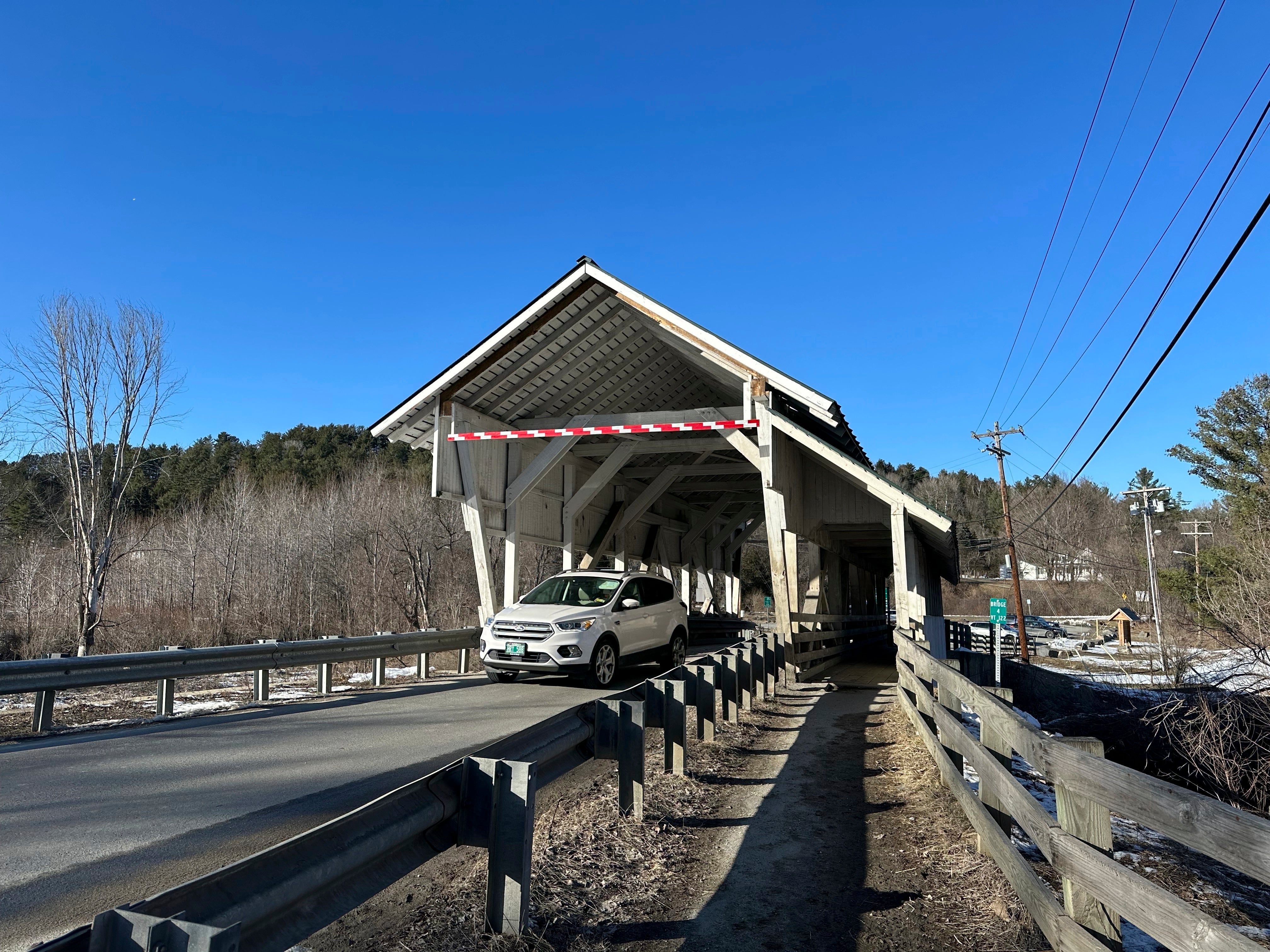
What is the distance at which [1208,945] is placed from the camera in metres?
2.12

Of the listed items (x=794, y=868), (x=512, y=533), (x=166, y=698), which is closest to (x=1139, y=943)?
(x=794, y=868)

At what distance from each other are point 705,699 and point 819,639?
926 cm

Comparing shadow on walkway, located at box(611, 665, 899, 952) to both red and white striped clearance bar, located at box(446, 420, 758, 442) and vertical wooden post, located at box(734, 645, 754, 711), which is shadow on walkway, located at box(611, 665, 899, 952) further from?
red and white striped clearance bar, located at box(446, 420, 758, 442)

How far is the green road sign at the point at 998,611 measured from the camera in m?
23.7

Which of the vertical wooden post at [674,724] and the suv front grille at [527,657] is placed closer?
the vertical wooden post at [674,724]

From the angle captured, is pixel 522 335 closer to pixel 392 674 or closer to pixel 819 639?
pixel 392 674

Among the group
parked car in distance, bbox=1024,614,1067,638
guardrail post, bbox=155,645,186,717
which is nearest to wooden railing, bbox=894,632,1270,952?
guardrail post, bbox=155,645,186,717

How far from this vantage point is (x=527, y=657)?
11.9m

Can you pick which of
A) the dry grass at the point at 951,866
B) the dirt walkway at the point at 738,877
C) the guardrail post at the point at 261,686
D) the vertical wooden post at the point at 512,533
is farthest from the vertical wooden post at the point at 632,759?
the vertical wooden post at the point at 512,533

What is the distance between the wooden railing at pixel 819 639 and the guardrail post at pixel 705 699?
21.5 ft

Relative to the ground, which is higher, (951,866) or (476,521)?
(476,521)

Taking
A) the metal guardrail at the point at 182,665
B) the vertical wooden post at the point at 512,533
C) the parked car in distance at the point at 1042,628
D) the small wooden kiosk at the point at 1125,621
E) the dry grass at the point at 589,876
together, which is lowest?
the parked car in distance at the point at 1042,628

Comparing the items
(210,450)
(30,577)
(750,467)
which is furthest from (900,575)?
(210,450)

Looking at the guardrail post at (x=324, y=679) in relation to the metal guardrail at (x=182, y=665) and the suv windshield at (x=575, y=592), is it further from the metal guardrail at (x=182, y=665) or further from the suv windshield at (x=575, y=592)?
the suv windshield at (x=575, y=592)
